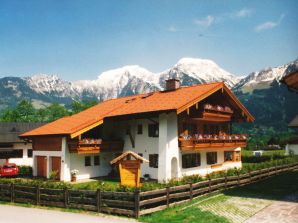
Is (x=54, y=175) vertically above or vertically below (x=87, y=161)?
below

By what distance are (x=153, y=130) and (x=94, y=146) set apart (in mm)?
5659

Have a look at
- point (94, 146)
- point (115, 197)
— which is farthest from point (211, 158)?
point (115, 197)

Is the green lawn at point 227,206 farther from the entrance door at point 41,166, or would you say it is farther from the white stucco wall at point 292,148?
the white stucco wall at point 292,148

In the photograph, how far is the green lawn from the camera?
52.0ft

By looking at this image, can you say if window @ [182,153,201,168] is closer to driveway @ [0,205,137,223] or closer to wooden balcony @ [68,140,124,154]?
wooden balcony @ [68,140,124,154]

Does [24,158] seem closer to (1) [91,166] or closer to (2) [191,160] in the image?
(1) [91,166]

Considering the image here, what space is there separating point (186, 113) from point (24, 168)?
19.4 meters

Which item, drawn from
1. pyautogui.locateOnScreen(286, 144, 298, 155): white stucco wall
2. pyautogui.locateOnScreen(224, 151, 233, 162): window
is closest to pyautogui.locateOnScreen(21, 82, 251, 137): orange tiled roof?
pyautogui.locateOnScreen(224, 151, 233, 162): window

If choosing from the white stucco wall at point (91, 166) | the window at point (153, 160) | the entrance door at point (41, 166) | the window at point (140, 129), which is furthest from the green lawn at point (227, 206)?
the entrance door at point (41, 166)

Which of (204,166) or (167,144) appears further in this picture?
(204,166)

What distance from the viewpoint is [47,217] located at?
16984mm

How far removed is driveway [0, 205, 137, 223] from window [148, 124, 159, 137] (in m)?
13.5

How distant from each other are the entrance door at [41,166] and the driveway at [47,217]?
14828 mm

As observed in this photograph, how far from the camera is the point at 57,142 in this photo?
32.0 metres
